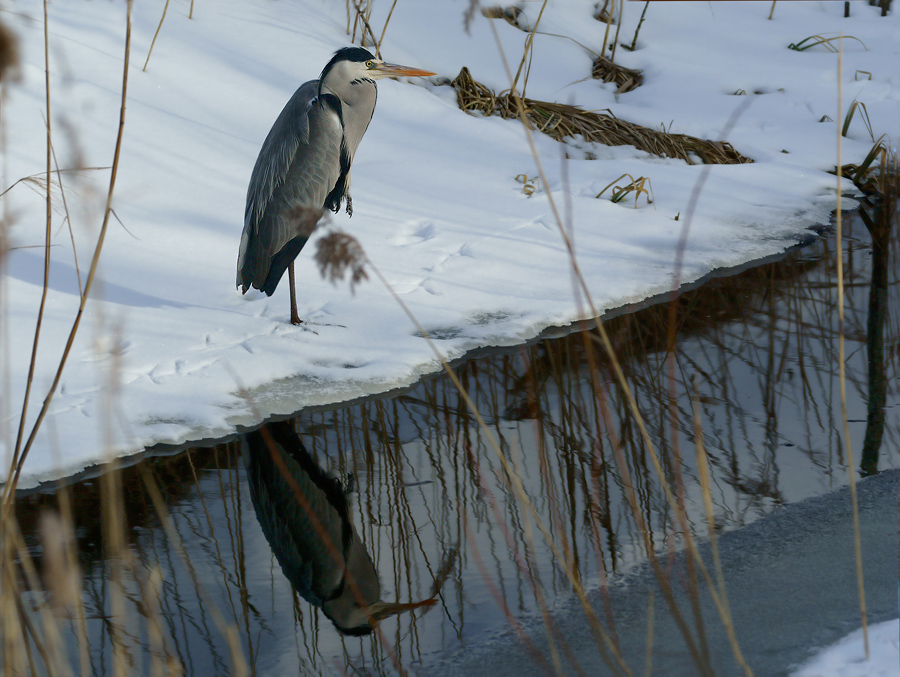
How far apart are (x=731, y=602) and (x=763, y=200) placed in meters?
3.49

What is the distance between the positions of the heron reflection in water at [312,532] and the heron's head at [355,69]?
1.44 metres

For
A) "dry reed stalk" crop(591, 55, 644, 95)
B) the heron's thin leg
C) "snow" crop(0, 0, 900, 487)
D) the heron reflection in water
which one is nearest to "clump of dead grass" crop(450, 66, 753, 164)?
"snow" crop(0, 0, 900, 487)

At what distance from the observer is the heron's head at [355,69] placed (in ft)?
10.9

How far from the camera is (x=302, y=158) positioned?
10.9 ft

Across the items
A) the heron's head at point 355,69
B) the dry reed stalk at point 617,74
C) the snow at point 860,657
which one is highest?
the dry reed stalk at point 617,74

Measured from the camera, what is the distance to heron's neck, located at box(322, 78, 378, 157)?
133 inches

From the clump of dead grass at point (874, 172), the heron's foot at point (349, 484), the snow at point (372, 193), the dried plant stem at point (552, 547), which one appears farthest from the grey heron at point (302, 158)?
the clump of dead grass at point (874, 172)

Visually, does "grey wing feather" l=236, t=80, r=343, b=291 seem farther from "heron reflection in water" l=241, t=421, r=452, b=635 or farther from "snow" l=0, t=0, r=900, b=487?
"heron reflection in water" l=241, t=421, r=452, b=635

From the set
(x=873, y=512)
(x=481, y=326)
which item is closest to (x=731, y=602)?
(x=873, y=512)

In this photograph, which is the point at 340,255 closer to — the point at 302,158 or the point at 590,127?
the point at 302,158

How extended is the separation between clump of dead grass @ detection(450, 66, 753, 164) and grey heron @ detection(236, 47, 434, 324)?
7.78 ft

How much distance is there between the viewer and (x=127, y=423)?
2.66 metres

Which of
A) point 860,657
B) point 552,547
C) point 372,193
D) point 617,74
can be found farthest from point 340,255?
point 617,74

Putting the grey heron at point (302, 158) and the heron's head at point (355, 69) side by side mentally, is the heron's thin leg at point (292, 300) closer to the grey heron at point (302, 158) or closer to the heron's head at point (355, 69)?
the grey heron at point (302, 158)
